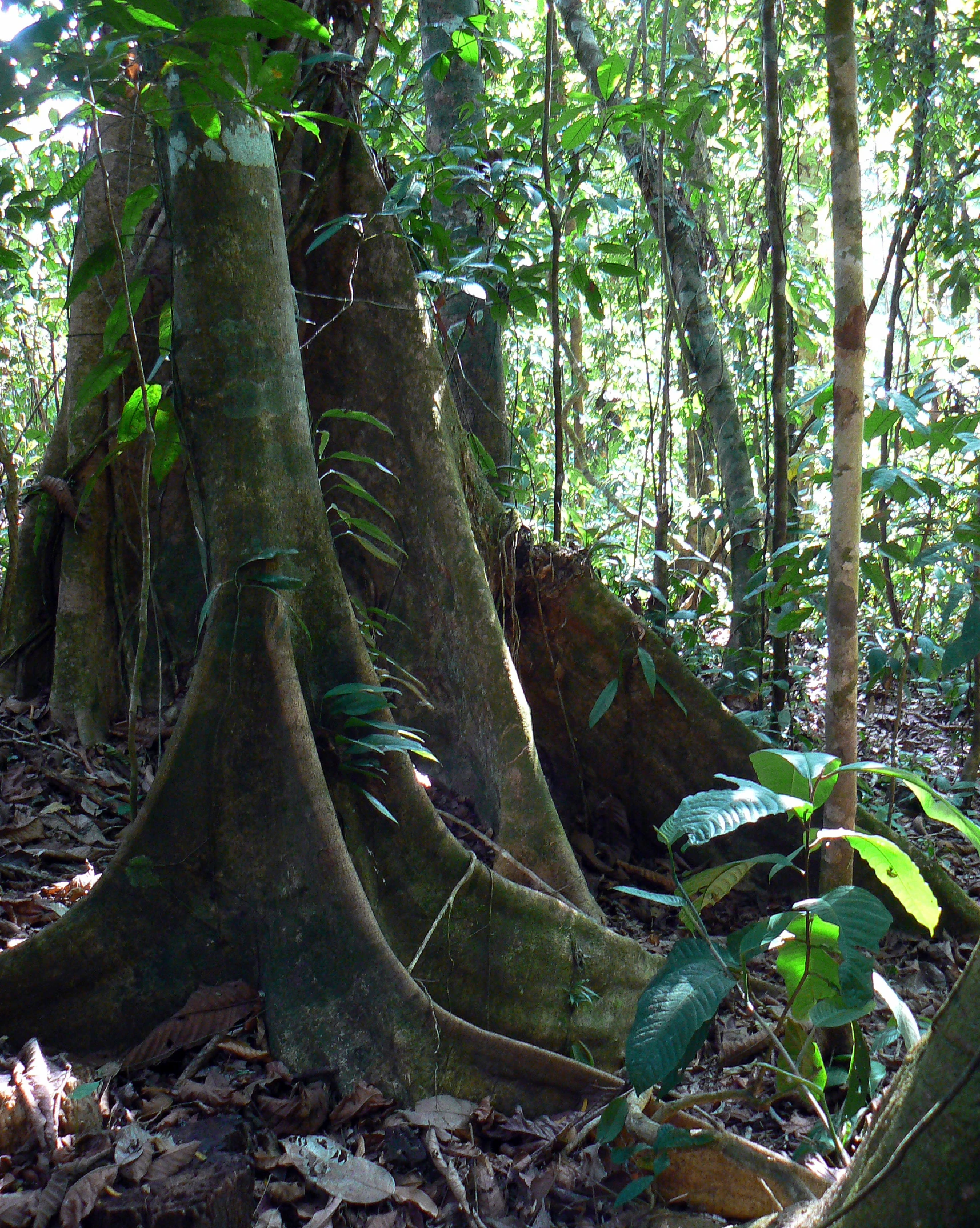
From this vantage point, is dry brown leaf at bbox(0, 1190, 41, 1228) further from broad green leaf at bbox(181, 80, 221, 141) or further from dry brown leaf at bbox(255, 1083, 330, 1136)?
broad green leaf at bbox(181, 80, 221, 141)

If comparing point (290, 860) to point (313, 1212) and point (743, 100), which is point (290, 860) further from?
point (743, 100)

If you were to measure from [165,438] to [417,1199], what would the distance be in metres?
2.20

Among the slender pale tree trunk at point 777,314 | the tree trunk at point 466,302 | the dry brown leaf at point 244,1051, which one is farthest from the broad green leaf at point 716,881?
the tree trunk at point 466,302

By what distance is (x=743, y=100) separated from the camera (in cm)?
471

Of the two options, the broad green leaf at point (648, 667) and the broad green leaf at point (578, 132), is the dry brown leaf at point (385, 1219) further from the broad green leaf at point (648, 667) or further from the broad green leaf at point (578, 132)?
the broad green leaf at point (578, 132)

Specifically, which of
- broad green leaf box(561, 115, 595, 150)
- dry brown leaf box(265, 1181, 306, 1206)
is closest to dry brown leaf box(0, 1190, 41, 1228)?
dry brown leaf box(265, 1181, 306, 1206)

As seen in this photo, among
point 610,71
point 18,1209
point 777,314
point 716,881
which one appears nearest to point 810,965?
point 716,881

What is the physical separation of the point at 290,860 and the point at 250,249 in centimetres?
176

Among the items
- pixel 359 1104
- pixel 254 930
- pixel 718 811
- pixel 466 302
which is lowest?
pixel 359 1104

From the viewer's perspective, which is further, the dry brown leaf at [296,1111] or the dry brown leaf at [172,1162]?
the dry brown leaf at [296,1111]

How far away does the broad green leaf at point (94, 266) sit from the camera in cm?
267

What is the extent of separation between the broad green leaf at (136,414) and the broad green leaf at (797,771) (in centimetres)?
215

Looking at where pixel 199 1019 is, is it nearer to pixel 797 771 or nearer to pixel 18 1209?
pixel 18 1209

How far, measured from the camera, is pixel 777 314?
3979mm
